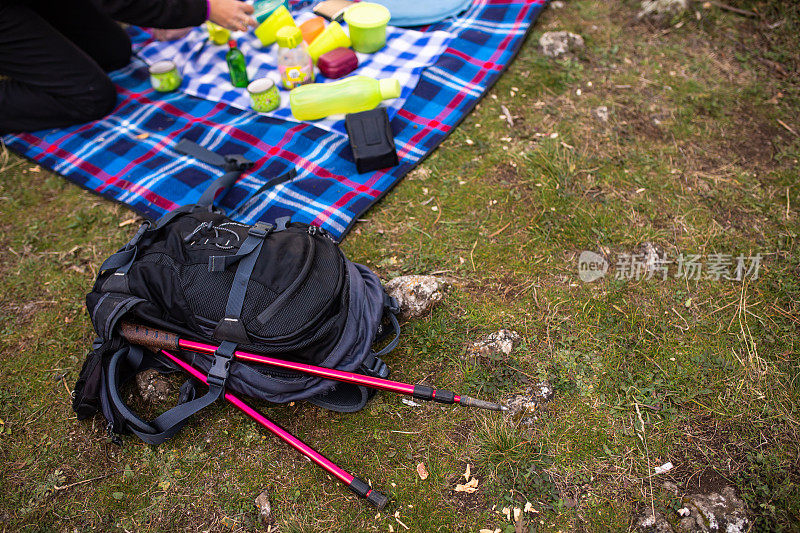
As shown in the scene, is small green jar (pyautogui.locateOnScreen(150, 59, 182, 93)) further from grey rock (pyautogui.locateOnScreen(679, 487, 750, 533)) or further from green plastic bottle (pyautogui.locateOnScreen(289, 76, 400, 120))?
grey rock (pyautogui.locateOnScreen(679, 487, 750, 533))

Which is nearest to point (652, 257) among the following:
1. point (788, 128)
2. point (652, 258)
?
point (652, 258)

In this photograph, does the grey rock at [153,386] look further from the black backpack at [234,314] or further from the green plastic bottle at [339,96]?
the green plastic bottle at [339,96]

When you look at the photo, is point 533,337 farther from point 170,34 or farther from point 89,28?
point 89,28

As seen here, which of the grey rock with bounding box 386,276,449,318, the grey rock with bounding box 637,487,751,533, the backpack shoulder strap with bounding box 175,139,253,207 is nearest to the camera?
the grey rock with bounding box 637,487,751,533

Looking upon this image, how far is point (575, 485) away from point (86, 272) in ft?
10.6

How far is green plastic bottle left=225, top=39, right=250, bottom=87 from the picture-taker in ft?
14.7

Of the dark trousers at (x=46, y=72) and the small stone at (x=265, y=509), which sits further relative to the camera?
the dark trousers at (x=46, y=72)

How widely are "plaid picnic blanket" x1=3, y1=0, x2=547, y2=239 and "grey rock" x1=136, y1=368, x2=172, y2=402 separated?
121cm

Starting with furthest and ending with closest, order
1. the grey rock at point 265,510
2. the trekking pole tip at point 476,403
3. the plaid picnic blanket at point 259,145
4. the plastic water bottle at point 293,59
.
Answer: the plastic water bottle at point 293,59, the plaid picnic blanket at point 259,145, the trekking pole tip at point 476,403, the grey rock at point 265,510

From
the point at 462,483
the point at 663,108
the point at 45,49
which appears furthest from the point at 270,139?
the point at 663,108

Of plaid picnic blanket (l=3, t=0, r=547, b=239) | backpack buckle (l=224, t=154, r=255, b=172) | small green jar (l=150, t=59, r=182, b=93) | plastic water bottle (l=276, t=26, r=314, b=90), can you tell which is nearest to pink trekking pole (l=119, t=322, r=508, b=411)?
plaid picnic blanket (l=3, t=0, r=547, b=239)

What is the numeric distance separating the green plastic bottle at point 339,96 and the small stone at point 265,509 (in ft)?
9.47

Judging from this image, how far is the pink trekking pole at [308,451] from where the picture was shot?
2430 millimetres

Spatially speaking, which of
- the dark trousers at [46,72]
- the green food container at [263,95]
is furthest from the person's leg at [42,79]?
the green food container at [263,95]
